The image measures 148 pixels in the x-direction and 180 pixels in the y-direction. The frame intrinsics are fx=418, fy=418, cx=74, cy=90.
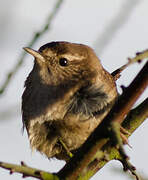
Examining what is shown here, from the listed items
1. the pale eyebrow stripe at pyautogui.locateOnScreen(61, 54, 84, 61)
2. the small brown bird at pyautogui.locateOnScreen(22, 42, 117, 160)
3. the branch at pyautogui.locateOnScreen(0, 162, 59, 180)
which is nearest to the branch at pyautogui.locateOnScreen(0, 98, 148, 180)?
the branch at pyautogui.locateOnScreen(0, 162, 59, 180)

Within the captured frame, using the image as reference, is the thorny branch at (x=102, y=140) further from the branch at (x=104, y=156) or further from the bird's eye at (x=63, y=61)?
the bird's eye at (x=63, y=61)

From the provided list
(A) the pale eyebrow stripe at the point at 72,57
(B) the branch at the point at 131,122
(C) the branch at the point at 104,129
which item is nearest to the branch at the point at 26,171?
(C) the branch at the point at 104,129

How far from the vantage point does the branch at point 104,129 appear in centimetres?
274

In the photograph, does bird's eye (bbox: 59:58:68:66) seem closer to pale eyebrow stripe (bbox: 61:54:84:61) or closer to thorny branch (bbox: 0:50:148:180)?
pale eyebrow stripe (bbox: 61:54:84:61)

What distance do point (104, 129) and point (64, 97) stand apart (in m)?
1.96

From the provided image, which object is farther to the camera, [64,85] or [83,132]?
[64,85]

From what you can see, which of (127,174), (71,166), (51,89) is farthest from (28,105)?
(71,166)

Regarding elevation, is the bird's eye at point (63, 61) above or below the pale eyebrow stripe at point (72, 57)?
below

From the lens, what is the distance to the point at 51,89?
529cm

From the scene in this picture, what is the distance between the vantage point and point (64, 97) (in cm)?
491

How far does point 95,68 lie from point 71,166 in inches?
96.0

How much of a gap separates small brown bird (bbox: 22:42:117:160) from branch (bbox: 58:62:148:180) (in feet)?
3.77

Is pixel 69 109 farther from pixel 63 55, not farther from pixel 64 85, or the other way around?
pixel 63 55

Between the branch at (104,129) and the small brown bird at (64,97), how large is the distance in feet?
3.77
